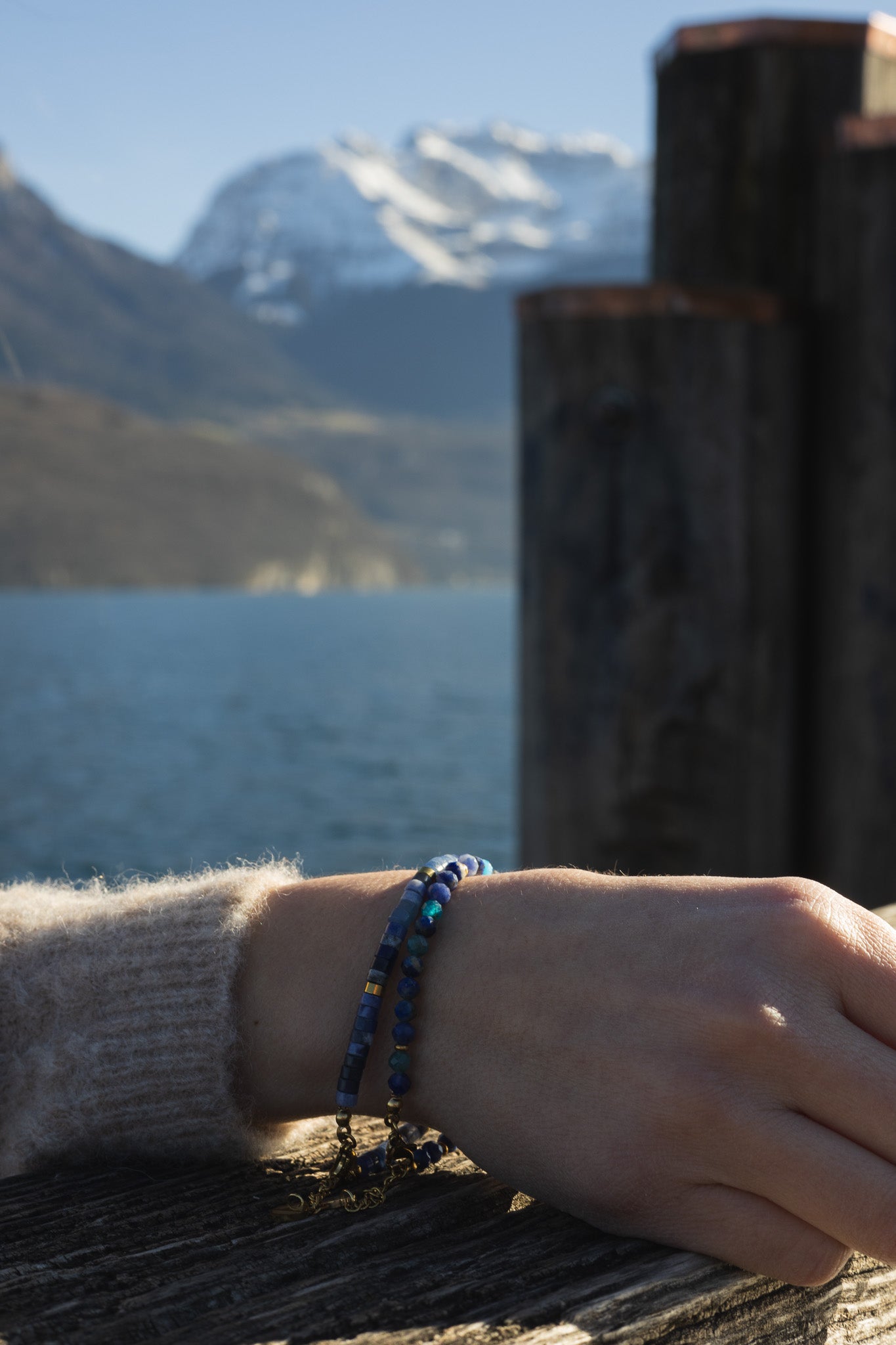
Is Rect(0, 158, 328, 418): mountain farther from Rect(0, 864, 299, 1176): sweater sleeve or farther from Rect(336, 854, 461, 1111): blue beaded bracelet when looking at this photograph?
Rect(336, 854, 461, 1111): blue beaded bracelet

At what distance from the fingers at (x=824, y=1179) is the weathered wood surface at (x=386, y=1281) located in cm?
5

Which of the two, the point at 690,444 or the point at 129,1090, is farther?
the point at 690,444

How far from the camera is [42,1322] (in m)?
0.64

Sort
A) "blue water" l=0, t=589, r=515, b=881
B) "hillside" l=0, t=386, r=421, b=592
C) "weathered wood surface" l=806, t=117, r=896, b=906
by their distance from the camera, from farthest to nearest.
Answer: "hillside" l=0, t=386, r=421, b=592
"blue water" l=0, t=589, r=515, b=881
"weathered wood surface" l=806, t=117, r=896, b=906

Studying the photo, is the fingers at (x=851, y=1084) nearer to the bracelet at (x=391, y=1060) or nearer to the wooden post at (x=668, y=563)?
the bracelet at (x=391, y=1060)

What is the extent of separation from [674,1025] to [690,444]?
1829 mm

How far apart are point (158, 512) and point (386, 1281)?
142m

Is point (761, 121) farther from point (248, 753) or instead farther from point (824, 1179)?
point (248, 753)

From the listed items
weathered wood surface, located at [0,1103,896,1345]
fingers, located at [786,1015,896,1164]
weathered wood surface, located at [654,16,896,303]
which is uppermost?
weathered wood surface, located at [654,16,896,303]

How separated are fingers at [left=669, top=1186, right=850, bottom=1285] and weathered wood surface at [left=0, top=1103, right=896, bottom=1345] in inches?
0.4

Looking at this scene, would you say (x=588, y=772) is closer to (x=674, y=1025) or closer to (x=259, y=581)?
(x=674, y=1025)

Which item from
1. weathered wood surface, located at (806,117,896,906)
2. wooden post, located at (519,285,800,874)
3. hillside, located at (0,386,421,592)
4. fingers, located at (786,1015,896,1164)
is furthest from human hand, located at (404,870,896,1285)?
hillside, located at (0,386,421,592)

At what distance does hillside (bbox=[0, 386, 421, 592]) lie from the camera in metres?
120

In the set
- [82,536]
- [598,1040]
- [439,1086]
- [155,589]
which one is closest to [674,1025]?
[598,1040]
